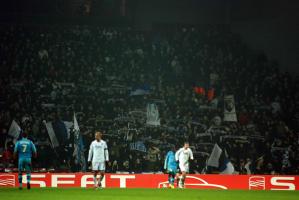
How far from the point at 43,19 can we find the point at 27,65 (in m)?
6.84

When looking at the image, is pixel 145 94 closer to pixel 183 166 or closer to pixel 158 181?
pixel 158 181

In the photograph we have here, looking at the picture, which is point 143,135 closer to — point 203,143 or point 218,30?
point 203,143

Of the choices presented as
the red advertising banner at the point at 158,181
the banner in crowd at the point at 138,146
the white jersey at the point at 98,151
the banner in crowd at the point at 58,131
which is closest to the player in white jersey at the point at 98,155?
the white jersey at the point at 98,151

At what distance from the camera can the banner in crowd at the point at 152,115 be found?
106 feet

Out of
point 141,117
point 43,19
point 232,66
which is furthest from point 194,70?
point 43,19

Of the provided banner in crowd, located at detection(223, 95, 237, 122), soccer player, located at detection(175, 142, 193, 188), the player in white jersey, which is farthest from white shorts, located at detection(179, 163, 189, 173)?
banner in crowd, located at detection(223, 95, 237, 122)

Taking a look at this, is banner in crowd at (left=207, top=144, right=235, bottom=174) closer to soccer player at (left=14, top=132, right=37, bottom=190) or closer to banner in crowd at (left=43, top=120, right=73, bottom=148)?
banner in crowd at (left=43, top=120, right=73, bottom=148)

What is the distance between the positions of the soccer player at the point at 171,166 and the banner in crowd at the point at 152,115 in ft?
14.3

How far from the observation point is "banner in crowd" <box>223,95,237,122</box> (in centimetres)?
3305

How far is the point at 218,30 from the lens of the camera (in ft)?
131

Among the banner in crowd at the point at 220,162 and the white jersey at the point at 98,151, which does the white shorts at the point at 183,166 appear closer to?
the banner in crowd at the point at 220,162

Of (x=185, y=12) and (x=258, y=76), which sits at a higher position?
(x=185, y=12)

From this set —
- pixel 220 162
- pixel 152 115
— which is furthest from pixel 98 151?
pixel 152 115

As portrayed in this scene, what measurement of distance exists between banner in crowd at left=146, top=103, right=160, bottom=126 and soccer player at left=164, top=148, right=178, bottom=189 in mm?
4369
